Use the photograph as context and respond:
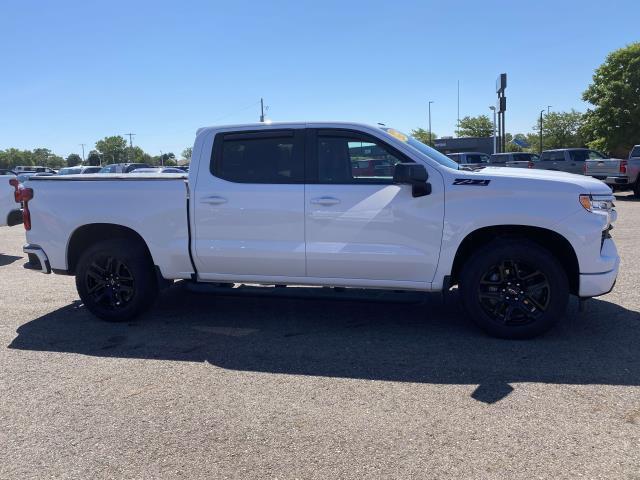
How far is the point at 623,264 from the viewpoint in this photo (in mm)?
8180

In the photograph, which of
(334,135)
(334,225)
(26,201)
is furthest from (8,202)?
Result: (334,225)

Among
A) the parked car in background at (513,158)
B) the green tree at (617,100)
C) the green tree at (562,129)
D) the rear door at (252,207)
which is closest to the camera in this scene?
the rear door at (252,207)

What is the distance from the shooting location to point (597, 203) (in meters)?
4.90

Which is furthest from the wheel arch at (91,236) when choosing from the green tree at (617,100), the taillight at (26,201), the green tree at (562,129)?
the green tree at (562,129)

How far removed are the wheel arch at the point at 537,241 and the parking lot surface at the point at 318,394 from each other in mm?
599

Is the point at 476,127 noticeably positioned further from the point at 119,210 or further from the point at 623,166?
the point at 119,210

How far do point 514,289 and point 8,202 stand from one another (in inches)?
377

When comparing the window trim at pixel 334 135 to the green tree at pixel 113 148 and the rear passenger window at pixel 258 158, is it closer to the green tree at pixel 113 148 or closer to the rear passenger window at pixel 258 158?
the rear passenger window at pixel 258 158

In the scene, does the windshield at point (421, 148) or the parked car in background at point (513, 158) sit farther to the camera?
the parked car in background at point (513, 158)

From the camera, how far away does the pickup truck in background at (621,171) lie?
806 inches

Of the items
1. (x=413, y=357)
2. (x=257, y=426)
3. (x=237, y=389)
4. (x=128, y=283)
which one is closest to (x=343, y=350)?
(x=413, y=357)

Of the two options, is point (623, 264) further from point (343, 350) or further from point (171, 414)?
point (171, 414)

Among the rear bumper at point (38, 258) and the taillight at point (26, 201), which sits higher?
the taillight at point (26, 201)

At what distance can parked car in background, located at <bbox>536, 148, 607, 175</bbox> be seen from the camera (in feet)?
84.8
